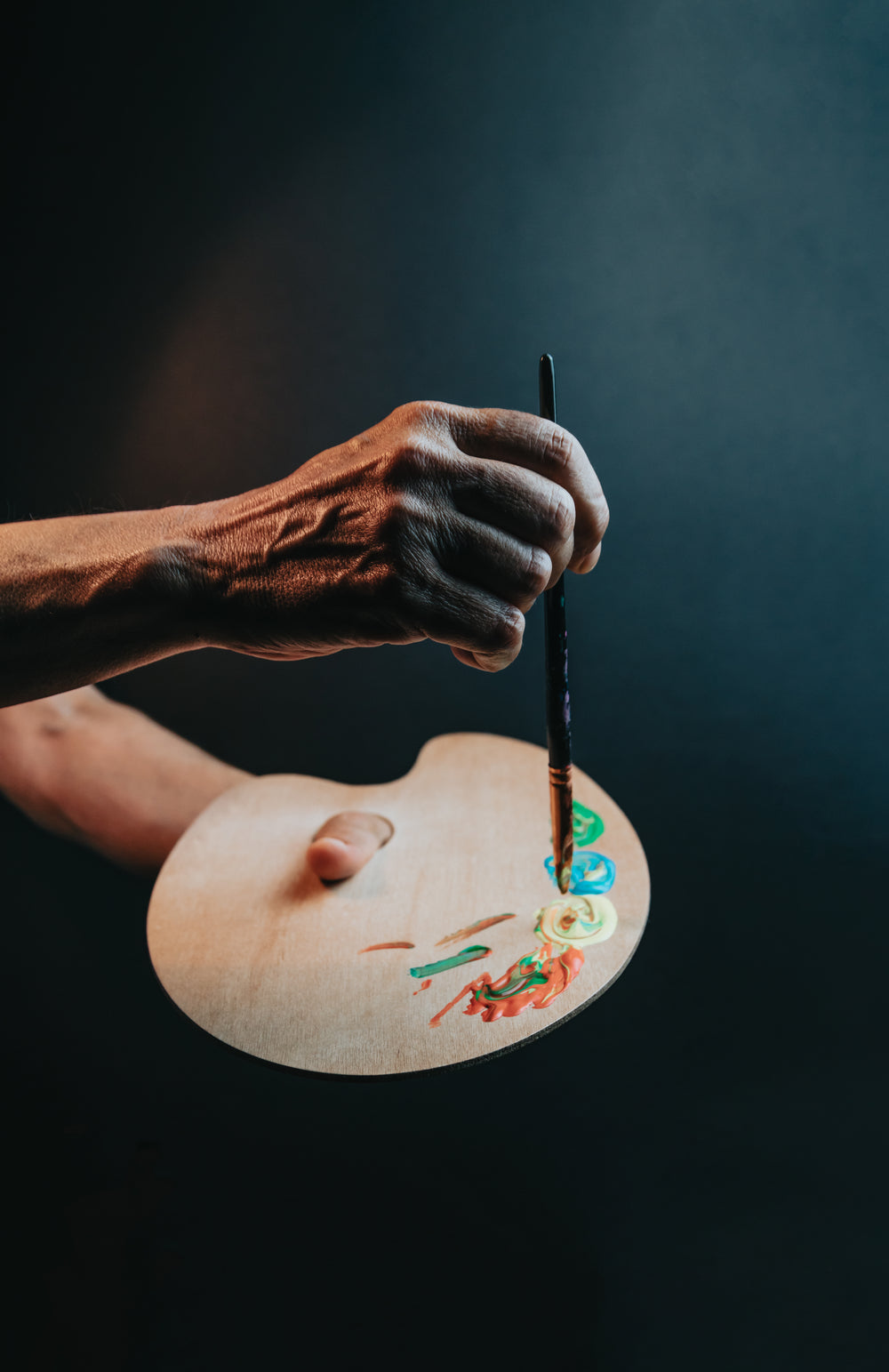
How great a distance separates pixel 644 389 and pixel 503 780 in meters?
0.60

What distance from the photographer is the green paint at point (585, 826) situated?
86 centimetres

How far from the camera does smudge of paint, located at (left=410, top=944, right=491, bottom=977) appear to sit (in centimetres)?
70

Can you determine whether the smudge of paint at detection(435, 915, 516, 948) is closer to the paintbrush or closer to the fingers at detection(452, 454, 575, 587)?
the paintbrush

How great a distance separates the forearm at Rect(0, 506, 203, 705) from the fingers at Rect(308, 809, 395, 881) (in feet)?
0.84

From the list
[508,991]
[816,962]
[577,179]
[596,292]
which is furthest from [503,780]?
[577,179]

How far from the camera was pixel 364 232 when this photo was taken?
1174mm

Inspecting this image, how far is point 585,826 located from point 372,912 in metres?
0.25

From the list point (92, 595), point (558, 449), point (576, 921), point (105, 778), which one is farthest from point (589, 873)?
point (105, 778)

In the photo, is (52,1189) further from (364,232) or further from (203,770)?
(364,232)

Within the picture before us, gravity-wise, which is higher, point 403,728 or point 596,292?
point 596,292

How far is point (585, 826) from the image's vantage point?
34.8 inches

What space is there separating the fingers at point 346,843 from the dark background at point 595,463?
45 centimetres

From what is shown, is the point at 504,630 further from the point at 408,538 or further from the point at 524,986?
the point at 524,986

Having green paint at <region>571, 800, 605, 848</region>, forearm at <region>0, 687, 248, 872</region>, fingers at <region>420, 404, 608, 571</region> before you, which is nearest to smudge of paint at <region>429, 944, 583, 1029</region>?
green paint at <region>571, 800, 605, 848</region>
